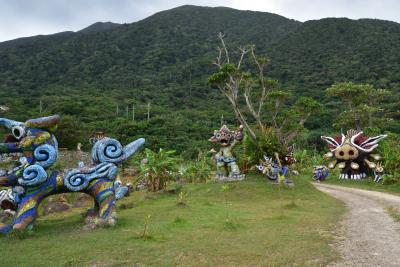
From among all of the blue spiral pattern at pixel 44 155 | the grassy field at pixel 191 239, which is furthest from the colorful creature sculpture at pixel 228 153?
the blue spiral pattern at pixel 44 155

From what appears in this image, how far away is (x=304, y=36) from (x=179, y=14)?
47.1 m

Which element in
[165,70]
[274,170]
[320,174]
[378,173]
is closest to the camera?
[274,170]

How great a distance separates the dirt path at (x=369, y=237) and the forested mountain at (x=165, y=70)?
92.7 feet

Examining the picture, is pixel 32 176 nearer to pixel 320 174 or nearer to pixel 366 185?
pixel 366 185

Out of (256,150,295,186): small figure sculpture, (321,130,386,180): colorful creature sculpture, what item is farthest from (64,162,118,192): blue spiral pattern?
(321,130,386,180): colorful creature sculpture

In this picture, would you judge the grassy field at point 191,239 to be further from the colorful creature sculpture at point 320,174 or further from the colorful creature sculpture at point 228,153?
the colorful creature sculpture at point 320,174

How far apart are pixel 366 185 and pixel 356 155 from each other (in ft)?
6.89

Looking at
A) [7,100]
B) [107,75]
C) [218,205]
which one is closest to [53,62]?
[107,75]

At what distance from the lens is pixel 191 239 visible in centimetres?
804

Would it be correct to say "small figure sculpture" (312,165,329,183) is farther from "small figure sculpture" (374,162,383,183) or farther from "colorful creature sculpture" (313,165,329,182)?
"small figure sculpture" (374,162,383,183)


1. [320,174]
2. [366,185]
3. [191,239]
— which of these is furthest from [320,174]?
[191,239]

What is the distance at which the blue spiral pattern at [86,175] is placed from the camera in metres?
9.07

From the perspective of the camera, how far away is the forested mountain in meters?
49.8

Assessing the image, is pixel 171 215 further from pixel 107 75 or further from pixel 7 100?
pixel 107 75
